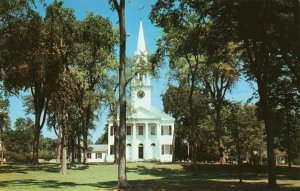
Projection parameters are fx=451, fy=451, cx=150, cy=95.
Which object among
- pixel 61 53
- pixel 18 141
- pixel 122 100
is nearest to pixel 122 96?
pixel 122 100

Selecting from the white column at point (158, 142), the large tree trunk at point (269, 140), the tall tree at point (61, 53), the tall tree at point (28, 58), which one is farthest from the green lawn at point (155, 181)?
the white column at point (158, 142)

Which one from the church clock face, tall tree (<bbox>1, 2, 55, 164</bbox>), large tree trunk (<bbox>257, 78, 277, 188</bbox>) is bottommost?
large tree trunk (<bbox>257, 78, 277, 188</bbox>)

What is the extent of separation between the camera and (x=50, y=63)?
48062mm

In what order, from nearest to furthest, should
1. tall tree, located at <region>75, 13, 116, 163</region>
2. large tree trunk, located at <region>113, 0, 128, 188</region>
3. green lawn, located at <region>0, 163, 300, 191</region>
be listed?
large tree trunk, located at <region>113, 0, 128, 188</region> → green lawn, located at <region>0, 163, 300, 191</region> → tall tree, located at <region>75, 13, 116, 163</region>

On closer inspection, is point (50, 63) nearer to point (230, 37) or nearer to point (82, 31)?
point (82, 31)

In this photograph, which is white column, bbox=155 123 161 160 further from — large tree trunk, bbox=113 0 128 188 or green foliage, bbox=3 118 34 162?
large tree trunk, bbox=113 0 128 188

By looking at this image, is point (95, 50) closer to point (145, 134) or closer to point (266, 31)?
point (145, 134)

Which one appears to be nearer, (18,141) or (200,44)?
(200,44)

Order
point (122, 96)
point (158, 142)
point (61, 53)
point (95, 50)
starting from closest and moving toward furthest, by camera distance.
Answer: point (122, 96) → point (61, 53) → point (95, 50) → point (158, 142)

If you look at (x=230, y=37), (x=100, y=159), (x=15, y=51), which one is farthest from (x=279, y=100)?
(x=100, y=159)

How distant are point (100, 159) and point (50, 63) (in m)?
67.9

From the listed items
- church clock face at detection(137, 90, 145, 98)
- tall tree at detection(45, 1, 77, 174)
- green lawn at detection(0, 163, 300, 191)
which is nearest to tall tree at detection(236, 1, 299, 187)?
green lawn at detection(0, 163, 300, 191)

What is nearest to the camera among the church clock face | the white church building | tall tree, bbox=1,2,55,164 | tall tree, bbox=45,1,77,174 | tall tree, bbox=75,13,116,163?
tall tree, bbox=1,2,55,164

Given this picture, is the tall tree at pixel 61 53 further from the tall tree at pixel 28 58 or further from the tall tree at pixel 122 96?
the tall tree at pixel 122 96
